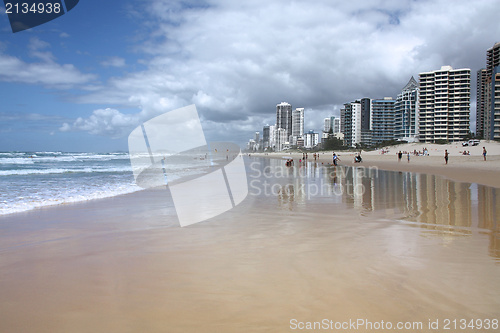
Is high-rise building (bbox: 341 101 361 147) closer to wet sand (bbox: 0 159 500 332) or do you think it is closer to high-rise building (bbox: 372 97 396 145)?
high-rise building (bbox: 372 97 396 145)

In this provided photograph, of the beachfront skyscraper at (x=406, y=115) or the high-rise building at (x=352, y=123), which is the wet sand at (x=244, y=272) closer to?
the beachfront skyscraper at (x=406, y=115)

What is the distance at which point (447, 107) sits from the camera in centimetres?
12200

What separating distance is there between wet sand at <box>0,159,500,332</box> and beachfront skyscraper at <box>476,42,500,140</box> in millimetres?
94866

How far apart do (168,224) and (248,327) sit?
5.54 m

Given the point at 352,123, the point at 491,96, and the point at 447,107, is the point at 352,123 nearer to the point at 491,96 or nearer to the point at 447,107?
the point at 447,107

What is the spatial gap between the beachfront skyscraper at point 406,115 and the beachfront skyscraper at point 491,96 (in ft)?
85.5

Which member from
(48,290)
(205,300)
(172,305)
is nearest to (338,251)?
(205,300)

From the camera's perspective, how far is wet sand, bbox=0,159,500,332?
11.3 ft

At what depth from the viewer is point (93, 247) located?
623 cm

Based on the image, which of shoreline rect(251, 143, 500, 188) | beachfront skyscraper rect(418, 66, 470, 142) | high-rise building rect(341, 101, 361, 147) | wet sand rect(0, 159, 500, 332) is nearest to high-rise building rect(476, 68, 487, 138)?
beachfront skyscraper rect(418, 66, 470, 142)

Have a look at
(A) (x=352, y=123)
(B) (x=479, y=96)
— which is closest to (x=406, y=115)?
(A) (x=352, y=123)

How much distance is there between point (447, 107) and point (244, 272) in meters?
143

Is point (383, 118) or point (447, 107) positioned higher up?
point (383, 118)

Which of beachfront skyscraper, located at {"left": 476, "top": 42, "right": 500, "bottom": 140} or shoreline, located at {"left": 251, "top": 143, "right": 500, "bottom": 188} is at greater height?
beachfront skyscraper, located at {"left": 476, "top": 42, "right": 500, "bottom": 140}
